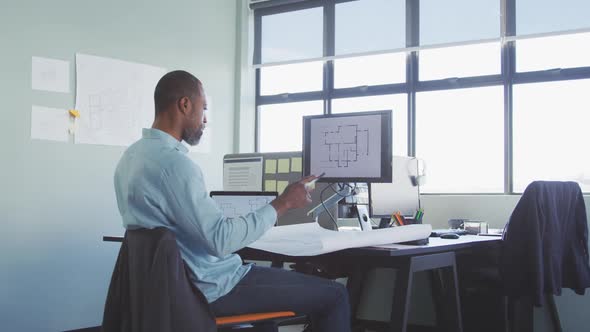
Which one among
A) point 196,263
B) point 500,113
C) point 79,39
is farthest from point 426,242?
point 79,39

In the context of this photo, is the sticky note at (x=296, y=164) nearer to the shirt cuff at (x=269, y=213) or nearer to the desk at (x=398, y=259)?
the desk at (x=398, y=259)

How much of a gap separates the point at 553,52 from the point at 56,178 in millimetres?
3262

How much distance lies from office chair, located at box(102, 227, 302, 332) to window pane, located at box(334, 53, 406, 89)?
10.7ft

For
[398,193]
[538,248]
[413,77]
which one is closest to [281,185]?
[398,193]

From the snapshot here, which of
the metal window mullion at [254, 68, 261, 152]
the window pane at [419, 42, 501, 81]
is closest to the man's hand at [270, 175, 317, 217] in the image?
the window pane at [419, 42, 501, 81]

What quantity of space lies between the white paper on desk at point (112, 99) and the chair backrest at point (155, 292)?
252cm

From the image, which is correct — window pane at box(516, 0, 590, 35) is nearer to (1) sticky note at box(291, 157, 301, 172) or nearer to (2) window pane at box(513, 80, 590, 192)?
(2) window pane at box(513, 80, 590, 192)

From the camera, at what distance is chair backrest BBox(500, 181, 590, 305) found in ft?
8.40

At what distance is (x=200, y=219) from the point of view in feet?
5.19

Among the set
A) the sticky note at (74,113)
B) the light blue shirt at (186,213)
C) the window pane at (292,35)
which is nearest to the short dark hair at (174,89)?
the light blue shirt at (186,213)

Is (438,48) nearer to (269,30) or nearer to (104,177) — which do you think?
(269,30)

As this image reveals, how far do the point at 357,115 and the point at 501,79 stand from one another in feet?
6.90

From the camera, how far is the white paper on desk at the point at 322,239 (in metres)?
1.88

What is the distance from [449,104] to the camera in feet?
14.0
